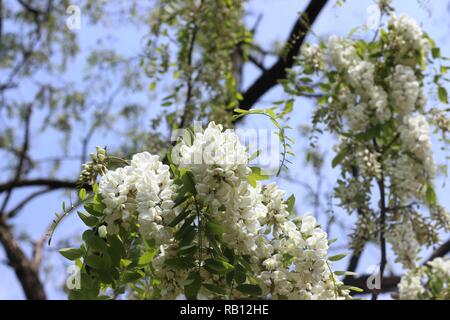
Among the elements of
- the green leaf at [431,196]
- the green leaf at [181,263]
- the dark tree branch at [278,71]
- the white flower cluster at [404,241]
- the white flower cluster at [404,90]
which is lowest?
the green leaf at [181,263]

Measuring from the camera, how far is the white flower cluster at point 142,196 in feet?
5.24

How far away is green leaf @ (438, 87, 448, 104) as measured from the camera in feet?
10.3

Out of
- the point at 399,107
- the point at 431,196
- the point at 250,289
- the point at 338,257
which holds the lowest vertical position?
the point at 250,289

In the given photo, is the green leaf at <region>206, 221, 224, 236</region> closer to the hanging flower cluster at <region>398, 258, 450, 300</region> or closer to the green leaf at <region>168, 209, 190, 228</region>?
the green leaf at <region>168, 209, 190, 228</region>

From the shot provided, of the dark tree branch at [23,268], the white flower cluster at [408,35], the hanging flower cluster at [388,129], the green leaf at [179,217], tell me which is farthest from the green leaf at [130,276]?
the dark tree branch at [23,268]

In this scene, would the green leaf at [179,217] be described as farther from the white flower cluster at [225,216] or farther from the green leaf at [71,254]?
the green leaf at [71,254]

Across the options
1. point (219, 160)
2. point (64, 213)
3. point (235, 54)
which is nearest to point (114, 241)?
point (64, 213)

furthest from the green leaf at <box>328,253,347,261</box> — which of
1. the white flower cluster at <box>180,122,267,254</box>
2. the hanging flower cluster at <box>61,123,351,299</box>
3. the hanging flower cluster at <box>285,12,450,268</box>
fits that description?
the hanging flower cluster at <box>285,12,450,268</box>

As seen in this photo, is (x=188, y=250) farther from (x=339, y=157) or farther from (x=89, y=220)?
(x=339, y=157)

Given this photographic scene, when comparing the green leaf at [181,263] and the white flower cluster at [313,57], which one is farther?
the white flower cluster at [313,57]

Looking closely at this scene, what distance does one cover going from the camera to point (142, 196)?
1603 mm

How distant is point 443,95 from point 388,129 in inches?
13.3

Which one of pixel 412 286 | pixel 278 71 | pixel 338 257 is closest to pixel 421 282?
pixel 412 286
